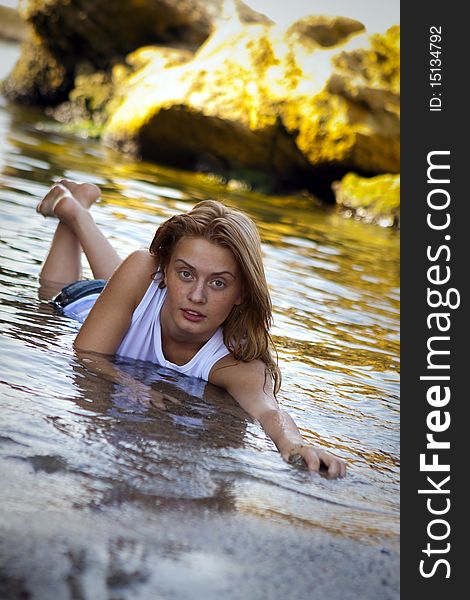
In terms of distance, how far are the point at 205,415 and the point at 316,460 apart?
2.52 ft

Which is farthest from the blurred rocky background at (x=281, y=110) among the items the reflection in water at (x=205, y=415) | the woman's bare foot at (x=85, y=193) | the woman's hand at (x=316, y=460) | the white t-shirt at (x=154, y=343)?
the woman's hand at (x=316, y=460)

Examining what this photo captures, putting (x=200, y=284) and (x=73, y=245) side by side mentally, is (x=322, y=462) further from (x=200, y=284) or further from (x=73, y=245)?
(x=73, y=245)

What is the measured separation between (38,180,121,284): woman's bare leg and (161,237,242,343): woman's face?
188cm

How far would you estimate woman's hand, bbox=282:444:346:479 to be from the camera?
3451 millimetres

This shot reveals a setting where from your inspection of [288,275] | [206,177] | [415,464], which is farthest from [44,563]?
[206,177]

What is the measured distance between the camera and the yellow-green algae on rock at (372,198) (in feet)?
53.9

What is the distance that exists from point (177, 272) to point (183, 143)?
46.0 ft

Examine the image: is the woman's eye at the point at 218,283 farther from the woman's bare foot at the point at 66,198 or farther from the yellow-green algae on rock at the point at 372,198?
the yellow-green algae on rock at the point at 372,198

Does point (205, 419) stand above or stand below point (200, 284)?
below

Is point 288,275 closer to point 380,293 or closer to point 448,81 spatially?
point 380,293

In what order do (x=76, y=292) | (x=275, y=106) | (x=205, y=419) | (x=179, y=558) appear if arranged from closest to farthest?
(x=179, y=558)
(x=205, y=419)
(x=76, y=292)
(x=275, y=106)

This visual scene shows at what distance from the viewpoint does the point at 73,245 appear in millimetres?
6430

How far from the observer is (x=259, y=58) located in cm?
1755

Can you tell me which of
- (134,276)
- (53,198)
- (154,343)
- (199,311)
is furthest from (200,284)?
(53,198)
